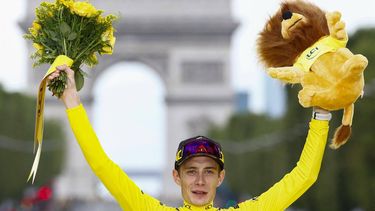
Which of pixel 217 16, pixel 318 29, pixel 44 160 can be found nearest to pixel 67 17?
pixel 318 29

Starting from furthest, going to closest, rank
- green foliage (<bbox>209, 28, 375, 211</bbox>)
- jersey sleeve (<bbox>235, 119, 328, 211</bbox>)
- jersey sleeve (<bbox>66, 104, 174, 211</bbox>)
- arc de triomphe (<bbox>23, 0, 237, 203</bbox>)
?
arc de triomphe (<bbox>23, 0, 237, 203</bbox>) → green foliage (<bbox>209, 28, 375, 211</bbox>) → jersey sleeve (<bbox>235, 119, 328, 211</bbox>) → jersey sleeve (<bbox>66, 104, 174, 211</bbox>)

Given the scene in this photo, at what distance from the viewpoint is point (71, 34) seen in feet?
13.4

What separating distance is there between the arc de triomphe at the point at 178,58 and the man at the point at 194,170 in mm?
56197

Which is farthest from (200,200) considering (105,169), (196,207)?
(105,169)

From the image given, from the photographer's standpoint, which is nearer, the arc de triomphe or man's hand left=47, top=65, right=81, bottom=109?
man's hand left=47, top=65, right=81, bottom=109

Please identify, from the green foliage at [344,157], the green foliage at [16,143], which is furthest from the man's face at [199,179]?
the green foliage at [16,143]

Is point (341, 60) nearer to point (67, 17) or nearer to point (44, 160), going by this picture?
point (67, 17)

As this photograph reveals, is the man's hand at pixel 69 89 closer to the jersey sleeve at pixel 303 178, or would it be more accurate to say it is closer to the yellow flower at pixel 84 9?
the yellow flower at pixel 84 9

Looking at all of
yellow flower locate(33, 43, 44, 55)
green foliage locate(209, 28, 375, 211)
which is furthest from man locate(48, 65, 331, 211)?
green foliage locate(209, 28, 375, 211)

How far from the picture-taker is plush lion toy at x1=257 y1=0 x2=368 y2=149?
4051 mm

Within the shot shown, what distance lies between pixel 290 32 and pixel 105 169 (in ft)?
3.32

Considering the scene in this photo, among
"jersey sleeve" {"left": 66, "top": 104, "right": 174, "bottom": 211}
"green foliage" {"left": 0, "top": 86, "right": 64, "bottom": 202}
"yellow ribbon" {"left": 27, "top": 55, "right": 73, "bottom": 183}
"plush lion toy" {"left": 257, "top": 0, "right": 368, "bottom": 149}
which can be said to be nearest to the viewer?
"jersey sleeve" {"left": 66, "top": 104, "right": 174, "bottom": 211}

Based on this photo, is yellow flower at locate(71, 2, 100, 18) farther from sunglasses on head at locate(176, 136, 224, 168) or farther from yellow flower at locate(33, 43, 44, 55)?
sunglasses on head at locate(176, 136, 224, 168)

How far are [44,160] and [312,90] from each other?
4995 centimetres
